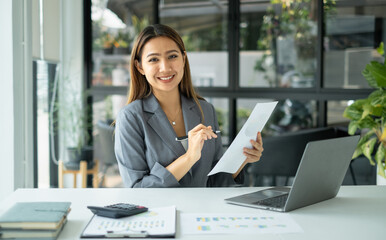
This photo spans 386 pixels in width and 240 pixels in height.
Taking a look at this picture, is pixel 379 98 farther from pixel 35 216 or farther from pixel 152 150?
pixel 35 216

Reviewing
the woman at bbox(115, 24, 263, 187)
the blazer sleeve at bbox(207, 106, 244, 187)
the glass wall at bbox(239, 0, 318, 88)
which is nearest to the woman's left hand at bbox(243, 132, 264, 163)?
the woman at bbox(115, 24, 263, 187)

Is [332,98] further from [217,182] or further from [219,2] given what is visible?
[217,182]

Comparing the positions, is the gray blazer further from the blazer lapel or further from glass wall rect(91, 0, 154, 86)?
glass wall rect(91, 0, 154, 86)

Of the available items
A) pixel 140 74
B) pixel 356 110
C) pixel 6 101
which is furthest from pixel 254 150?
pixel 356 110

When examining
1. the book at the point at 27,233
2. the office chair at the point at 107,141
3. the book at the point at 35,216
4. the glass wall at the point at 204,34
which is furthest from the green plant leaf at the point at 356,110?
the book at the point at 27,233

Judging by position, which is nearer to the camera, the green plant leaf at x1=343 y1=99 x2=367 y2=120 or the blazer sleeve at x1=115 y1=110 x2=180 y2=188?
the blazer sleeve at x1=115 y1=110 x2=180 y2=188

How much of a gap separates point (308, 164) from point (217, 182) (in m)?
0.79

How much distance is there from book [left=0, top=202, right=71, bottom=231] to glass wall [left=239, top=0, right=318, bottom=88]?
3.40m

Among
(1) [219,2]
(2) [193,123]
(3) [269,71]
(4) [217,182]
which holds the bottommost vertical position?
(4) [217,182]

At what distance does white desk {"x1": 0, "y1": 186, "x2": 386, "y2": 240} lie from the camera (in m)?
1.42

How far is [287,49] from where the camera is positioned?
4.55 meters

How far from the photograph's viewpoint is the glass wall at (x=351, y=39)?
171 inches

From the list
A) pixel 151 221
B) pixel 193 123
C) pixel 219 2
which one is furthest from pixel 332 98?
pixel 151 221

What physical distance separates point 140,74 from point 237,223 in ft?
3.66
